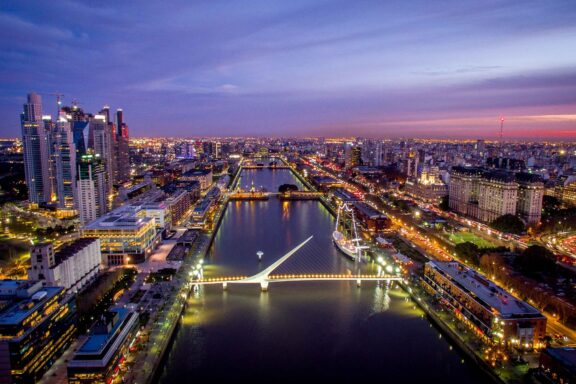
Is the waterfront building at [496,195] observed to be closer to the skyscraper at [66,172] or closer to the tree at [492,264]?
the tree at [492,264]

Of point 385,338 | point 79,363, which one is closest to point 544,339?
point 385,338

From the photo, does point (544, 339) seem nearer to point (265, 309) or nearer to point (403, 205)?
point (265, 309)

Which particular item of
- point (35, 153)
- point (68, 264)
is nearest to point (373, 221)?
point (68, 264)

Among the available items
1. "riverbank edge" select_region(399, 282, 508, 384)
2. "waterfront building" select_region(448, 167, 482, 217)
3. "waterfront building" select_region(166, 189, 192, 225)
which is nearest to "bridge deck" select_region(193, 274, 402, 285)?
"riverbank edge" select_region(399, 282, 508, 384)

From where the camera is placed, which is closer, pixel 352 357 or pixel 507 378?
pixel 507 378

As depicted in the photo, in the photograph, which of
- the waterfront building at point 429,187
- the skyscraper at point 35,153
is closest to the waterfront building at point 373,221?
the waterfront building at point 429,187

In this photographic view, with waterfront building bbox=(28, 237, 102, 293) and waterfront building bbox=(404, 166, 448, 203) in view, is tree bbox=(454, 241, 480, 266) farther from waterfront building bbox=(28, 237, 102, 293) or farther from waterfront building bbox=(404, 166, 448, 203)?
waterfront building bbox=(404, 166, 448, 203)

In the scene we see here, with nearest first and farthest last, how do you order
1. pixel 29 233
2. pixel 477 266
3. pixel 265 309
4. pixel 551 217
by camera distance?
pixel 265 309, pixel 477 266, pixel 29 233, pixel 551 217
